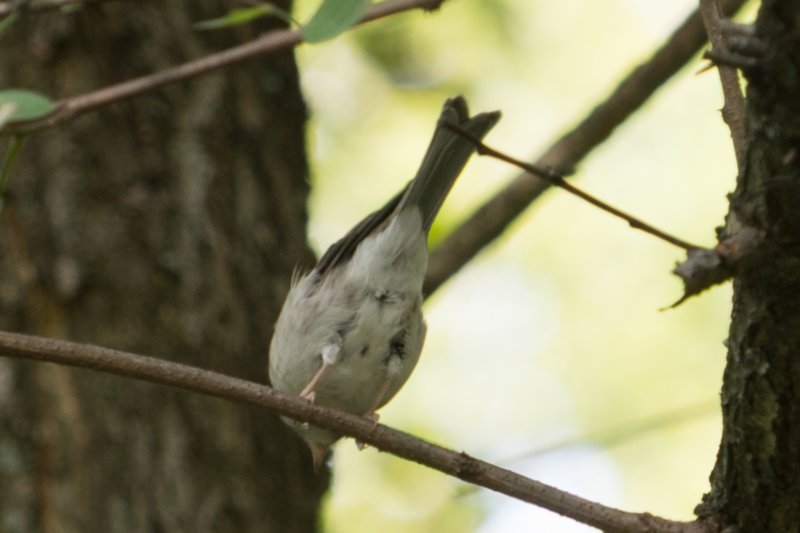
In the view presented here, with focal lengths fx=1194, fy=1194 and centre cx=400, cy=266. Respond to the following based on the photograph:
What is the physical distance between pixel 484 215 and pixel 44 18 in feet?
5.85

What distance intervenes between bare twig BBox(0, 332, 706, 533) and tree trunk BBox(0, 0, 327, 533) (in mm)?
1726

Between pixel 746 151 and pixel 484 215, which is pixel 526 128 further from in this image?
pixel 746 151

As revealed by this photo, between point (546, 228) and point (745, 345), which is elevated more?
point (546, 228)

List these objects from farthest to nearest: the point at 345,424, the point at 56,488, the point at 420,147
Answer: the point at 420,147 < the point at 56,488 < the point at 345,424

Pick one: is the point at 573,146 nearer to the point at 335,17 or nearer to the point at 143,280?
the point at 143,280

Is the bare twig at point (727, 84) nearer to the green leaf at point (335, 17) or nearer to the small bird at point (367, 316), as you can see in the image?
the green leaf at point (335, 17)

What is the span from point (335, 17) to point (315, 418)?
831 mm

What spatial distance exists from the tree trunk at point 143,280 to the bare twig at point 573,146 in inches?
26.5

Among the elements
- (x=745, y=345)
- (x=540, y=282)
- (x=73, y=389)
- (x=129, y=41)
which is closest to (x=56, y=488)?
(x=73, y=389)

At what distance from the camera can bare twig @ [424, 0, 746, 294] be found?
A: 413 cm

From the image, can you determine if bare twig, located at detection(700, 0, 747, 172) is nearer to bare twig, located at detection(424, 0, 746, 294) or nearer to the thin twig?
the thin twig

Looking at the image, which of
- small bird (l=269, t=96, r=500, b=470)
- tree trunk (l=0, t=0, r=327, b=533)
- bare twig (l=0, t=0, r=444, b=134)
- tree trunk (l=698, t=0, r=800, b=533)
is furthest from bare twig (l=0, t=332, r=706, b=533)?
tree trunk (l=0, t=0, r=327, b=533)

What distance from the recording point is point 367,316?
404 centimetres

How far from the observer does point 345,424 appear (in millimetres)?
2656
